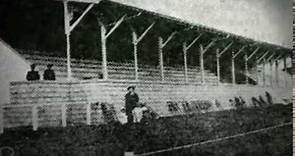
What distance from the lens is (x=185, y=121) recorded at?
575cm

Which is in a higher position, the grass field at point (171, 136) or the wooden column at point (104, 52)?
the wooden column at point (104, 52)

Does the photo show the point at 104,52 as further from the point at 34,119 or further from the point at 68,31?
the point at 34,119

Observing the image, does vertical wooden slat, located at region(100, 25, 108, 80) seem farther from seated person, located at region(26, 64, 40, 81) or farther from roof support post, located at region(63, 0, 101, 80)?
seated person, located at region(26, 64, 40, 81)

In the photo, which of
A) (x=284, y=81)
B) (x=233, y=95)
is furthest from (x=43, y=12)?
(x=284, y=81)

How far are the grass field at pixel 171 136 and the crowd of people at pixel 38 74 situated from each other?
0.41 m

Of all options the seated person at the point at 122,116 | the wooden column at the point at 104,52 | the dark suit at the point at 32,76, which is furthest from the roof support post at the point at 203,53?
the dark suit at the point at 32,76

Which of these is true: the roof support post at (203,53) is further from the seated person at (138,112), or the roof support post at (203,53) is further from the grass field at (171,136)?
the seated person at (138,112)

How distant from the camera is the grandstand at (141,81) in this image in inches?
182

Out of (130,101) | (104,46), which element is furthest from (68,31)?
(130,101)

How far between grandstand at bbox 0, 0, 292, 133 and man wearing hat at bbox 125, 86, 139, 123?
0.06 metres

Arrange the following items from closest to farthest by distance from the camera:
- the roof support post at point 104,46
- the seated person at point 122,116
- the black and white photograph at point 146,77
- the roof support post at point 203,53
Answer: the black and white photograph at point 146,77 < the roof support post at point 104,46 < the seated person at point 122,116 < the roof support post at point 203,53

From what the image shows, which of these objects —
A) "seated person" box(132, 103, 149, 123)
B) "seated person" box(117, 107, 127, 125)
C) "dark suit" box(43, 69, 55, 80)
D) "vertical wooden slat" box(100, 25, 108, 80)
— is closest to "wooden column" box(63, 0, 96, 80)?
"dark suit" box(43, 69, 55, 80)

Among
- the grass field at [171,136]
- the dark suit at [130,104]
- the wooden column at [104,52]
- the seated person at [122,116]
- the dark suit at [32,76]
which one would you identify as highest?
the wooden column at [104,52]

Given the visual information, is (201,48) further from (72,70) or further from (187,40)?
(72,70)
